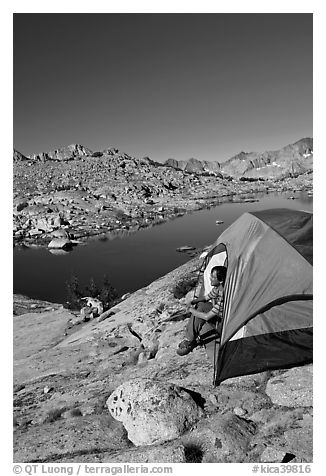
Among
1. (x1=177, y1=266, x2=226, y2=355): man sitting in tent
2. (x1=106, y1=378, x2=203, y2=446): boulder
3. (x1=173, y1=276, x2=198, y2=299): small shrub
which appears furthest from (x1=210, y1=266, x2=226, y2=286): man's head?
(x1=173, y1=276, x2=198, y2=299): small shrub

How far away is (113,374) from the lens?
8914 mm

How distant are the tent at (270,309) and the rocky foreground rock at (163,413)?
29 cm

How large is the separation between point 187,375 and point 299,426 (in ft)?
8.45

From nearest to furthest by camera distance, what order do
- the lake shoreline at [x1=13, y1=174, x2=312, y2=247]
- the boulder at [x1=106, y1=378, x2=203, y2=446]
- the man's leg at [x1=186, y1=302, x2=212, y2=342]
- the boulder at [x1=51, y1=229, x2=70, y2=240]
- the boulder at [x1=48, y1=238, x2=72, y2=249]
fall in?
1. the boulder at [x1=106, y1=378, x2=203, y2=446]
2. the man's leg at [x1=186, y1=302, x2=212, y2=342]
3. the boulder at [x1=48, y1=238, x2=72, y2=249]
4. the boulder at [x1=51, y1=229, x2=70, y2=240]
5. the lake shoreline at [x1=13, y1=174, x2=312, y2=247]

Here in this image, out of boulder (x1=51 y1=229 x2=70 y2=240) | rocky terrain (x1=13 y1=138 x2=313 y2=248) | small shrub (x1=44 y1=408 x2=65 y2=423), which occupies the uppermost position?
rocky terrain (x1=13 y1=138 x2=313 y2=248)

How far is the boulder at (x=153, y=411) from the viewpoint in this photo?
18.3 ft

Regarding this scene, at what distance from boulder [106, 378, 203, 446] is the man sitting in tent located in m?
1.62

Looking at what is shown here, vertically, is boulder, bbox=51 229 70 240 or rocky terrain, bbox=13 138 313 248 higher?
rocky terrain, bbox=13 138 313 248

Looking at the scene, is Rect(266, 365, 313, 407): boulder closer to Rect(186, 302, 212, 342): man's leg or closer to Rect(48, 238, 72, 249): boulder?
Rect(186, 302, 212, 342): man's leg

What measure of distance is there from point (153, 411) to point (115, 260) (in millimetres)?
38317

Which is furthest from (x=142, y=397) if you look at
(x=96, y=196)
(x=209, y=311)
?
(x=96, y=196)

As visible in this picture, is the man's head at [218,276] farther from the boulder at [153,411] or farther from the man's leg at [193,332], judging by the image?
the boulder at [153,411]

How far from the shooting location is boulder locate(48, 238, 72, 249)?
51281 millimetres
